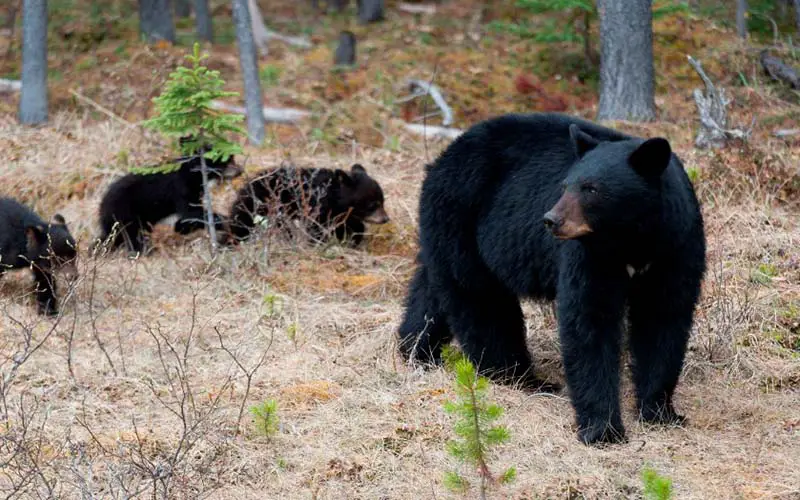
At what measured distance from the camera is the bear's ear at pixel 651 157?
16.3 ft

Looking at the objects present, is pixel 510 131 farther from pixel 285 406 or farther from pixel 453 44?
pixel 453 44

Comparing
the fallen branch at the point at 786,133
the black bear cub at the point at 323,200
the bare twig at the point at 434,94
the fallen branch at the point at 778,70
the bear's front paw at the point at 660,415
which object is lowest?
the bare twig at the point at 434,94

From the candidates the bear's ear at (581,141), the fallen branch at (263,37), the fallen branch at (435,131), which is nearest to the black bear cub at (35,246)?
the bear's ear at (581,141)

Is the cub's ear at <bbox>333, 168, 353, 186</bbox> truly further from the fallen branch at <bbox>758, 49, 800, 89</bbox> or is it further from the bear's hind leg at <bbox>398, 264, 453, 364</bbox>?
the fallen branch at <bbox>758, 49, 800, 89</bbox>

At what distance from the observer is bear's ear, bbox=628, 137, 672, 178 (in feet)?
16.3

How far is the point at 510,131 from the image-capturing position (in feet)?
20.5

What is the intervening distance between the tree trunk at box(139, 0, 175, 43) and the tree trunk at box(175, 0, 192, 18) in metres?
7.07

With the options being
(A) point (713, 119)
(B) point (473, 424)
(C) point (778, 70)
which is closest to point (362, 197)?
(A) point (713, 119)

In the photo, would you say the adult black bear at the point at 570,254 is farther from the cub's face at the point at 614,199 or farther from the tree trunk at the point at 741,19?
the tree trunk at the point at 741,19

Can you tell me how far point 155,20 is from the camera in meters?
23.8

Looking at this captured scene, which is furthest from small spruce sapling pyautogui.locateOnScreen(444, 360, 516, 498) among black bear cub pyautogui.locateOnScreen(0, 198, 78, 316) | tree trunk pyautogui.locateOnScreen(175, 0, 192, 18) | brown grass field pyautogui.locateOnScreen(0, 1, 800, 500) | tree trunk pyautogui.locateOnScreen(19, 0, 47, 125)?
tree trunk pyautogui.locateOnScreen(175, 0, 192, 18)

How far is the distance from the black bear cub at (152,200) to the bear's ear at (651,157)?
6.19 meters

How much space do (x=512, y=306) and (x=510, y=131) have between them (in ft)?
3.52

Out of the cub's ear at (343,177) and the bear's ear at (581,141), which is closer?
the bear's ear at (581,141)
